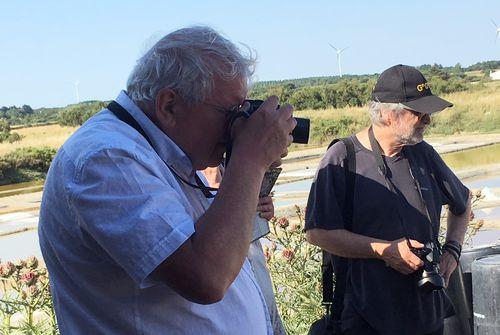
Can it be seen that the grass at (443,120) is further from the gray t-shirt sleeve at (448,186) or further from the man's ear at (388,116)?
the man's ear at (388,116)

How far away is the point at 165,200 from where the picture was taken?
150 cm

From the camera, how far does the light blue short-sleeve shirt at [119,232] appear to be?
1.46 meters

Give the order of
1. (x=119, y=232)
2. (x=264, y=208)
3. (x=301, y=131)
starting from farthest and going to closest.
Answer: (x=264, y=208), (x=301, y=131), (x=119, y=232)

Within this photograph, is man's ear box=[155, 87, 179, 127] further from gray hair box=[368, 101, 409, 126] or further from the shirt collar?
gray hair box=[368, 101, 409, 126]

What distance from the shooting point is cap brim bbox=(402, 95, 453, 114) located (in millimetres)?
3188

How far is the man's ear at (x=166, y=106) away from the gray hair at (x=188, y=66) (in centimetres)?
1

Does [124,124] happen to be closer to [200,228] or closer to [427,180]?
[200,228]

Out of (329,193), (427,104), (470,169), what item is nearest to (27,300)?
(329,193)

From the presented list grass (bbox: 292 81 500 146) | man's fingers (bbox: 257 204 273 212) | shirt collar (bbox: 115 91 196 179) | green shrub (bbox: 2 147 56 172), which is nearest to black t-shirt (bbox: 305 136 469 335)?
man's fingers (bbox: 257 204 273 212)

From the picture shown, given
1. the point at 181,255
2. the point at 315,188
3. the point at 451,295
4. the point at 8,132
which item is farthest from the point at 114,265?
the point at 8,132

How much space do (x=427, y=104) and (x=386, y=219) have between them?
1.85ft

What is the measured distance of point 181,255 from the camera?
1.45m

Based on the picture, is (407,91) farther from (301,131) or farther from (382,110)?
(301,131)

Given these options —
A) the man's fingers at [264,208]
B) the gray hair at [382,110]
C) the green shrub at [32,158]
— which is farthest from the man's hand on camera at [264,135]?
the green shrub at [32,158]
